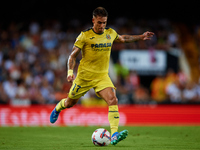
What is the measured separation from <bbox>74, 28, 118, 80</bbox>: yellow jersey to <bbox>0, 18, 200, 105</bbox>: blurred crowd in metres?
8.02

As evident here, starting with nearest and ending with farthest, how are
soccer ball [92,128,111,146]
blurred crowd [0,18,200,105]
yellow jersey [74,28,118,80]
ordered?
1. soccer ball [92,128,111,146]
2. yellow jersey [74,28,118,80]
3. blurred crowd [0,18,200,105]

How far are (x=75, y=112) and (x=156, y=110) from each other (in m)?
3.44

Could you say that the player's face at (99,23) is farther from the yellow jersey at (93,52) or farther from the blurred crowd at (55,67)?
the blurred crowd at (55,67)

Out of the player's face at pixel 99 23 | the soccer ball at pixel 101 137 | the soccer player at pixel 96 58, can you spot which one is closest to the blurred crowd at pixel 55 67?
the soccer player at pixel 96 58

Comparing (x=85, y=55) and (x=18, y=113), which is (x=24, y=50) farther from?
(x=85, y=55)

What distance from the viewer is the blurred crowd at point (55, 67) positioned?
16875 millimetres

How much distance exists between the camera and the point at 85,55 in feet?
26.8

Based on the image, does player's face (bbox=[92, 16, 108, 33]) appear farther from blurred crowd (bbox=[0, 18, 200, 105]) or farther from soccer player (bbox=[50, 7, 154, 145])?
blurred crowd (bbox=[0, 18, 200, 105])

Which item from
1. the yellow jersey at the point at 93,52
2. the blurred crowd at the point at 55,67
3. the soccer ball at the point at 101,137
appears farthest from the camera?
the blurred crowd at the point at 55,67

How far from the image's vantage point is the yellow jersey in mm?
8000

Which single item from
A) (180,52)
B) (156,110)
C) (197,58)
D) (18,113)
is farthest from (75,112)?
(197,58)

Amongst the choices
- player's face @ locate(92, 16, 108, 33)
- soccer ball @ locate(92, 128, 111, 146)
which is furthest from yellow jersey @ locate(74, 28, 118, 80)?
soccer ball @ locate(92, 128, 111, 146)

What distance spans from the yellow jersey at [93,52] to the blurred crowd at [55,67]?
802cm

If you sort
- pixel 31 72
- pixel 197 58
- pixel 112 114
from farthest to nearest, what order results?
pixel 197 58 < pixel 31 72 < pixel 112 114
